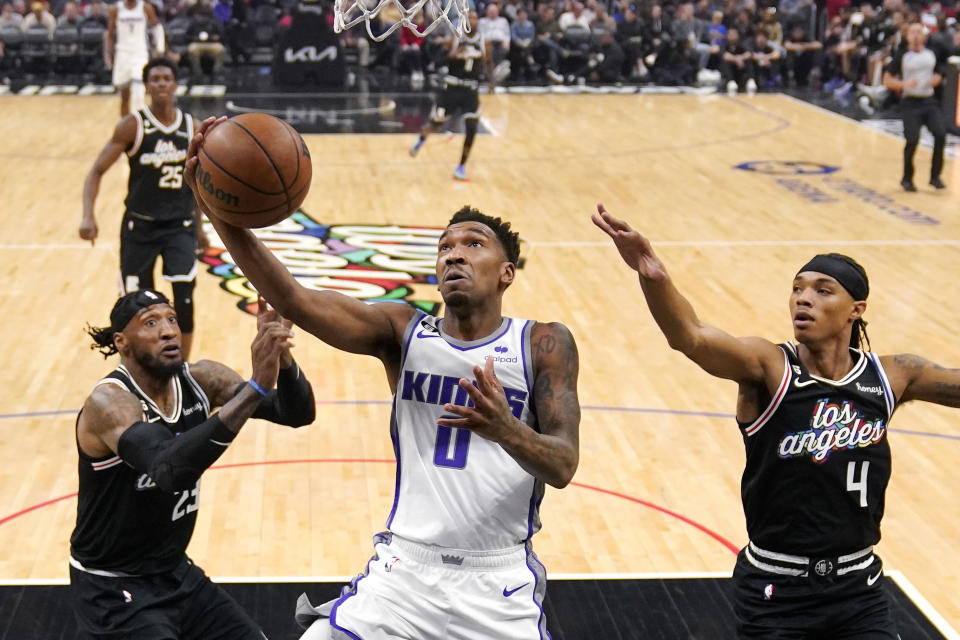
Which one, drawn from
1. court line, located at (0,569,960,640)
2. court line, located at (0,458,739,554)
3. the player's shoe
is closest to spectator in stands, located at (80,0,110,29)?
the player's shoe

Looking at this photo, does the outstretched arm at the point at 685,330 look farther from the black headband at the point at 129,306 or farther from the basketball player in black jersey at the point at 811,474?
the black headband at the point at 129,306

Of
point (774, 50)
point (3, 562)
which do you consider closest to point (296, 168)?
point (3, 562)

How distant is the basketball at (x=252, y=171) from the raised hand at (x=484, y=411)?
3.30 feet

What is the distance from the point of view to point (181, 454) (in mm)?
4094

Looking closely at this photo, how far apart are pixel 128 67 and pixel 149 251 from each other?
10.0 metres

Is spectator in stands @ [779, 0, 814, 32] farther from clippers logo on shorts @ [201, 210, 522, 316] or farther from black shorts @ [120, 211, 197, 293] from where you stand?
black shorts @ [120, 211, 197, 293]

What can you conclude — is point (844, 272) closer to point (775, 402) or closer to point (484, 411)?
point (775, 402)

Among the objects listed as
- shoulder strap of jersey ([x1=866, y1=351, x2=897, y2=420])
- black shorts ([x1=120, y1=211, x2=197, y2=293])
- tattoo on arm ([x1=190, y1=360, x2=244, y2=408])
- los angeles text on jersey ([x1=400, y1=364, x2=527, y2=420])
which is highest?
los angeles text on jersey ([x1=400, y1=364, x2=527, y2=420])

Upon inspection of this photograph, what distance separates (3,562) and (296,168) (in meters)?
3.05

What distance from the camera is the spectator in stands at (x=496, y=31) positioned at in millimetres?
23938

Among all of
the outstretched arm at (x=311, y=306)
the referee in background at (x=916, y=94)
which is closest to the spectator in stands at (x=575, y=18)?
the referee in background at (x=916, y=94)

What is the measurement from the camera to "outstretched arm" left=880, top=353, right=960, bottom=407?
430 centimetres

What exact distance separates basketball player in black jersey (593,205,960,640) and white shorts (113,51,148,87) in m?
Result: 14.3

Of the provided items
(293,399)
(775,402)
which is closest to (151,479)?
(293,399)
